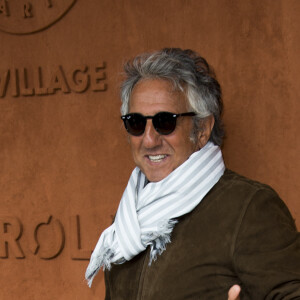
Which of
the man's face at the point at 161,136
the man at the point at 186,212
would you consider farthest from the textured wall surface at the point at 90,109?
the man's face at the point at 161,136

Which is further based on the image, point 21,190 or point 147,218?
point 21,190

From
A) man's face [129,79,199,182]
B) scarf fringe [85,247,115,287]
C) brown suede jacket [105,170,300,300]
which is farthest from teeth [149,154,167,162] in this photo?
scarf fringe [85,247,115,287]

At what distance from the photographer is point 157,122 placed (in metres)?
1.91

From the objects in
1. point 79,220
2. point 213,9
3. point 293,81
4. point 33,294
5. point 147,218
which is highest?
point 213,9

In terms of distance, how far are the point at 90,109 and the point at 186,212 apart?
1266mm

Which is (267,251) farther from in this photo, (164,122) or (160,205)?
(164,122)

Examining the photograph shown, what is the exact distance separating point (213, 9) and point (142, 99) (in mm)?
911

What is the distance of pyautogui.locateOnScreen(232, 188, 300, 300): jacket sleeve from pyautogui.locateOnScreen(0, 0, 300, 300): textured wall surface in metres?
0.94

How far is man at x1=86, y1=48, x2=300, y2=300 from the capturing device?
1.65 metres

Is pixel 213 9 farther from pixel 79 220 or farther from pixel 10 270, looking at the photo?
pixel 10 270

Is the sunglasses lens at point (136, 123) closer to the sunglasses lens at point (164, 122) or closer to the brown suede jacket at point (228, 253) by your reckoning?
the sunglasses lens at point (164, 122)

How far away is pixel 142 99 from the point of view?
1959 mm

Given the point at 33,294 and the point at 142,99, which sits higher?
the point at 142,99

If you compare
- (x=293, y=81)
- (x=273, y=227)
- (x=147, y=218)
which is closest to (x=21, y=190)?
(x=147, y=218)
